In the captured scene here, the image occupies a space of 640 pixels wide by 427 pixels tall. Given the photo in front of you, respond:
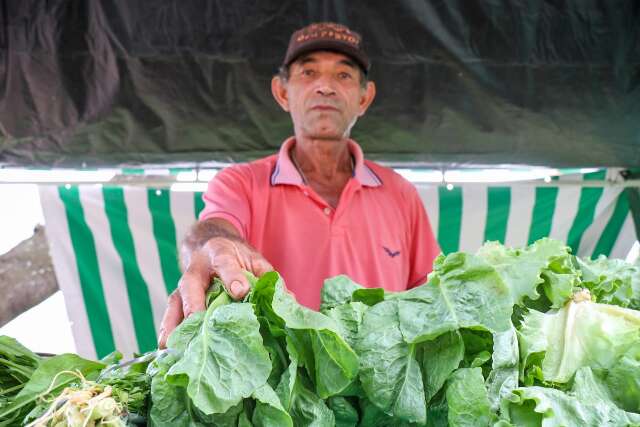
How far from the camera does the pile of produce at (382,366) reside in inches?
42.6

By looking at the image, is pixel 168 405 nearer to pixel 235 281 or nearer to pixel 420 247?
pixel 235 281

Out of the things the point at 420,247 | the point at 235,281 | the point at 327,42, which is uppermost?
the point at 327,42

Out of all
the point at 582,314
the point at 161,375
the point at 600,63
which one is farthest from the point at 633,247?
the point at 161,375

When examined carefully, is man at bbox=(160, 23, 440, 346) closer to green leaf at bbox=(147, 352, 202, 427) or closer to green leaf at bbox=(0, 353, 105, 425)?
green leaf at bbox=(0, 353, 105, 425)

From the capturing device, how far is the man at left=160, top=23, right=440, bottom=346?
2.66 metres

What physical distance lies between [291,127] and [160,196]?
3.41ft

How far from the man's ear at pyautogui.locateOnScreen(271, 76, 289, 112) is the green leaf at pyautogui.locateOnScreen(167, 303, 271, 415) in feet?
6.78

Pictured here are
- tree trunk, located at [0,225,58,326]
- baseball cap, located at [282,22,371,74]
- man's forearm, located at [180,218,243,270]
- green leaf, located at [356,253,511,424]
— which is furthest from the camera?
tree trunk, located at [0,225,58,326]

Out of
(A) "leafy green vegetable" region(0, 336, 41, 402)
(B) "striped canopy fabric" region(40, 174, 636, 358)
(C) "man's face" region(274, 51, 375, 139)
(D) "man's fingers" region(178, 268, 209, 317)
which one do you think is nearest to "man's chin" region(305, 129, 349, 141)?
(C) "man's face" region(274, 51, 375, 139)

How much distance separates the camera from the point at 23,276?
4445mm

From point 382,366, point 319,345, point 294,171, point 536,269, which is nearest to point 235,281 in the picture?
point 319,345

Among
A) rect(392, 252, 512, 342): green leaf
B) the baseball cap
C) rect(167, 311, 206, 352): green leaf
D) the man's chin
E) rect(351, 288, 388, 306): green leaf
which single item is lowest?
rect(351, 288, 388, 306): green leaf

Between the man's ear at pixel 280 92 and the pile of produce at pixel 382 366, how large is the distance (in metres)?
1.90

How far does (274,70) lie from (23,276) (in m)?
2.56
